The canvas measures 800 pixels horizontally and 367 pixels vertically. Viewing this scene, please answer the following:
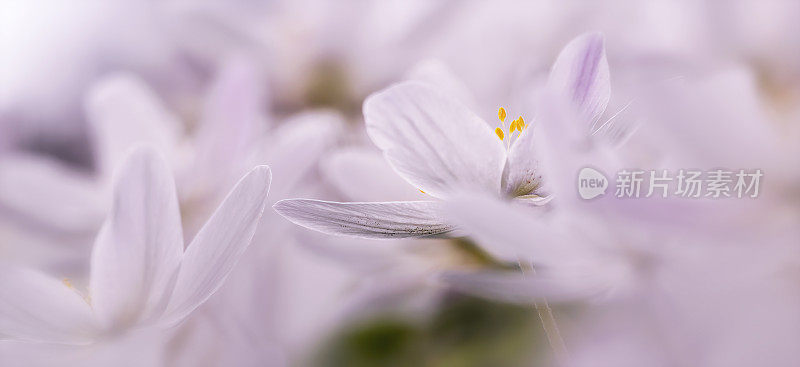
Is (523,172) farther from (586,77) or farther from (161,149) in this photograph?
(161,149)

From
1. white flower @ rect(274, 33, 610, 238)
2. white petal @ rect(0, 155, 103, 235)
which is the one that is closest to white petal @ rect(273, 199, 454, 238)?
white flower @ rect(274, 33, 610, 238)

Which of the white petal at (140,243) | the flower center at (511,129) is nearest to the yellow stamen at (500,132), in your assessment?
the flower center at (511,129)

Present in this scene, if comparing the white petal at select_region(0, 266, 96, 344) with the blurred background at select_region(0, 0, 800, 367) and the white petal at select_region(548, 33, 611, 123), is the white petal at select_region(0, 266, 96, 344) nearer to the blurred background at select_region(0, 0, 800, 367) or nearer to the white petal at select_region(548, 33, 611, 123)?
the blurred background at select_region(0, 0, 800, 367)

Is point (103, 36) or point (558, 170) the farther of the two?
point (103, 36)

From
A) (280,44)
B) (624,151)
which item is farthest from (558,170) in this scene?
(280,44)

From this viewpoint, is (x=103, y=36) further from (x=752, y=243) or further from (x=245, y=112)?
(x=752, y=243)

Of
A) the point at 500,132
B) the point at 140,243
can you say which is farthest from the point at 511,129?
the point at 140,243
